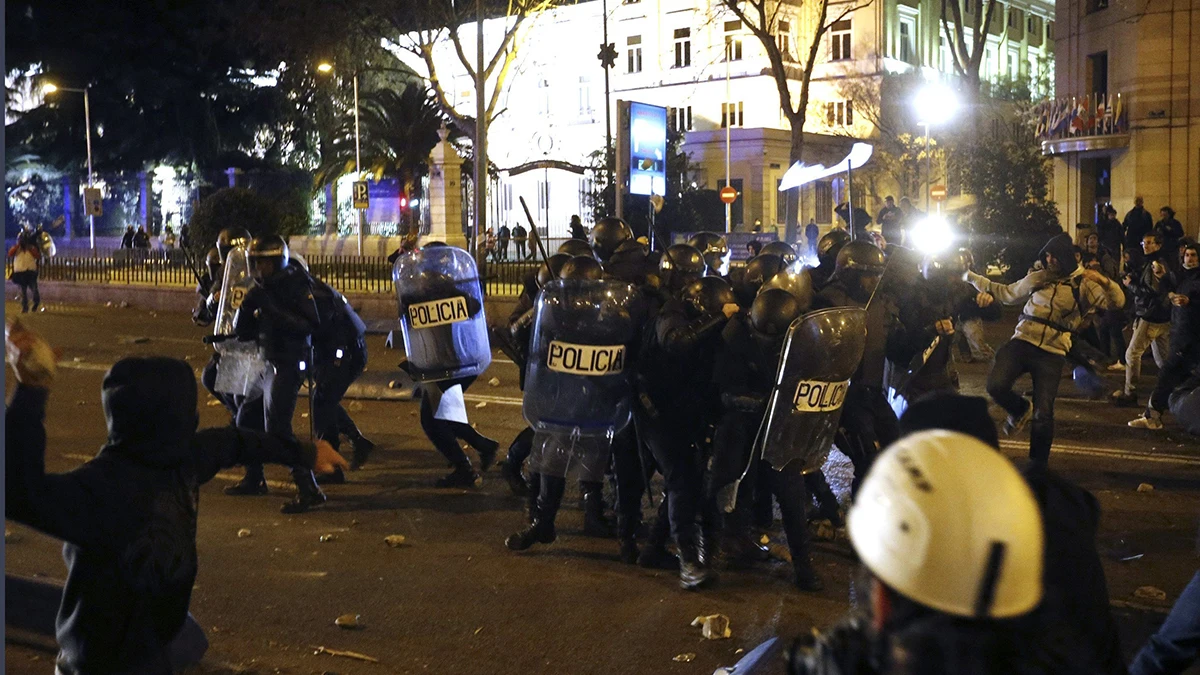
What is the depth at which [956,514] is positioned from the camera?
1.88 meters

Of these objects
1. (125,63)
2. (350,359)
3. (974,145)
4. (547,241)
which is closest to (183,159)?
(125,63)

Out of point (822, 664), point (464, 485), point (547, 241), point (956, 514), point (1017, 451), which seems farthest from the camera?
point (547, 241)

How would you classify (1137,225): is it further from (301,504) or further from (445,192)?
(301,504)

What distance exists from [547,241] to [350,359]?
74.9 ft

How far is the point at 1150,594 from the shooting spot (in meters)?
6.14

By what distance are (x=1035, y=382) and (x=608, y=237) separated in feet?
9.79

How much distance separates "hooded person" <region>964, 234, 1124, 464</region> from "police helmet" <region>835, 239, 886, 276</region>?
1.84 m

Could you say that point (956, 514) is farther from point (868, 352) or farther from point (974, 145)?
point (974, 145)

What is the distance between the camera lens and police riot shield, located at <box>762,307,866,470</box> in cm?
593

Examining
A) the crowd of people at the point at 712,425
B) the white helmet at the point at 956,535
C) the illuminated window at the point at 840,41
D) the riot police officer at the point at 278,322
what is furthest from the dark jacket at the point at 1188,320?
the illuminated window at the point at 840,41

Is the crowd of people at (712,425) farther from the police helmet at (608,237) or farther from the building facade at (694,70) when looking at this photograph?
the building facade at (694,70)

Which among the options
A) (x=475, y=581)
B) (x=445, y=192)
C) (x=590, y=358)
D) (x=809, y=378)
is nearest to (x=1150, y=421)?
(x=809, y=378)

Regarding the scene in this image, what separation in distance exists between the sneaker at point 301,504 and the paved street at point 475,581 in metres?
0.07

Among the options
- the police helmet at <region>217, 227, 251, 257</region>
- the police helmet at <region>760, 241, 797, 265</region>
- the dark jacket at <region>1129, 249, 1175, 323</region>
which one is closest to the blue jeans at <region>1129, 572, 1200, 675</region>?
the police helmet at <region>760, 241, 797, 265</region>
